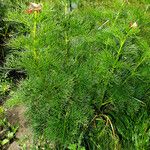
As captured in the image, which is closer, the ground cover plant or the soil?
the ground cover plant

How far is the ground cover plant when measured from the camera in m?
2.39

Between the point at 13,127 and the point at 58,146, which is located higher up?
the point at 58,146

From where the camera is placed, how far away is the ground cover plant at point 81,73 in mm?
2391

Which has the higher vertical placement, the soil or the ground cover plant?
the ground cover plant

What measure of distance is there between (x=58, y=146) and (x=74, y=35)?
91cm

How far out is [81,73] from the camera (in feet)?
8.31

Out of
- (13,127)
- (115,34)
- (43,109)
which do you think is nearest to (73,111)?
(43,109)

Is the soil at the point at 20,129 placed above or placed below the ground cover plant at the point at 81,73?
below

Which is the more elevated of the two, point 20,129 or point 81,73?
point 81,73

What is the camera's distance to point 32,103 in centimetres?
259

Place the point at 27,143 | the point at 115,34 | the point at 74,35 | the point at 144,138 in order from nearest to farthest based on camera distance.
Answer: the point at 115,34 → the point at 74,35 → the point at 144,138 → the point at 27,143

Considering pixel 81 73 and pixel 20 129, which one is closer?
pixel 81 73

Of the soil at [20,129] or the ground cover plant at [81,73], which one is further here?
the soil at [20,129]

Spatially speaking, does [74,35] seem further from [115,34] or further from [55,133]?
[55,133]
